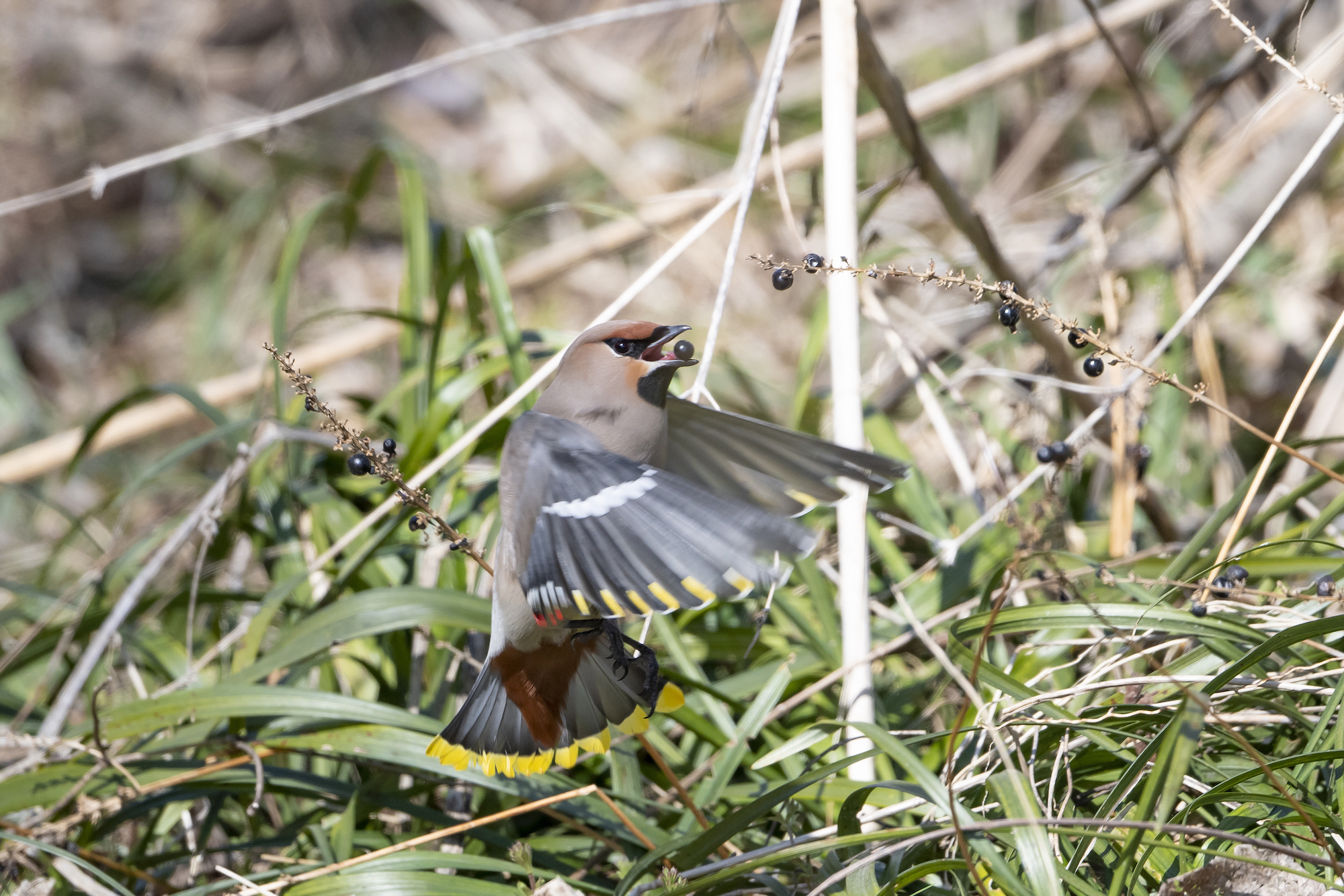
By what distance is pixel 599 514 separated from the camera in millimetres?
1531

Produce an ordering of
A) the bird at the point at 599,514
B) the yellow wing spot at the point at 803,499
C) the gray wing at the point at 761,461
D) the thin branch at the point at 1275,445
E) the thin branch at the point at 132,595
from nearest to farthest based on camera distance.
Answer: the bird at the point at 599,514, the thin branch at the point at 1275,445, the gray wing at the point at 761,461, the yellow wing spot at the point at 803,499, the thin branch at the point at 132,595

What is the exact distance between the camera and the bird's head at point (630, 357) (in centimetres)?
186

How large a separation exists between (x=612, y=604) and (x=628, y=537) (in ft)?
0.32

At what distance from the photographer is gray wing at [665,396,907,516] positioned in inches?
70.8

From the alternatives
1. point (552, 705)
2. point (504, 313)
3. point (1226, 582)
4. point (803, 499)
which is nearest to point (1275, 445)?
point (1226, 582)

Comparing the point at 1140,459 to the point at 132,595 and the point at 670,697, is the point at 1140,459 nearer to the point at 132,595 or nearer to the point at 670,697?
the point at 670,697

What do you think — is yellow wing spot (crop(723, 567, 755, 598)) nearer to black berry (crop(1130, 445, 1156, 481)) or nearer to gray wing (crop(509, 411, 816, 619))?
gray wing (crop(509, 411, 816, 619))

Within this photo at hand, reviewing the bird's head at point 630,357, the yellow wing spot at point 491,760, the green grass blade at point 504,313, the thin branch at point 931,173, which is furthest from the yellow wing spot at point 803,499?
the green grass blade at point 504,313

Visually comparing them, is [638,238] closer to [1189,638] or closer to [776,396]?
[776,396]

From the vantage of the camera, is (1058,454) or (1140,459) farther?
(1140,459)

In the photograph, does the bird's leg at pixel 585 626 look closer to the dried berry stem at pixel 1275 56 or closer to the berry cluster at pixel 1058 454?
the berry cluster at pixel 1058 454

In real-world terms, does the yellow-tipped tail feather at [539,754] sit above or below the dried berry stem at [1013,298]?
below

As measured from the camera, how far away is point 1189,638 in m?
1.90

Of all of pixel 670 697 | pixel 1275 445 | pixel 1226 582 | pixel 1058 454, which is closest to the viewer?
pixel 1275 445
